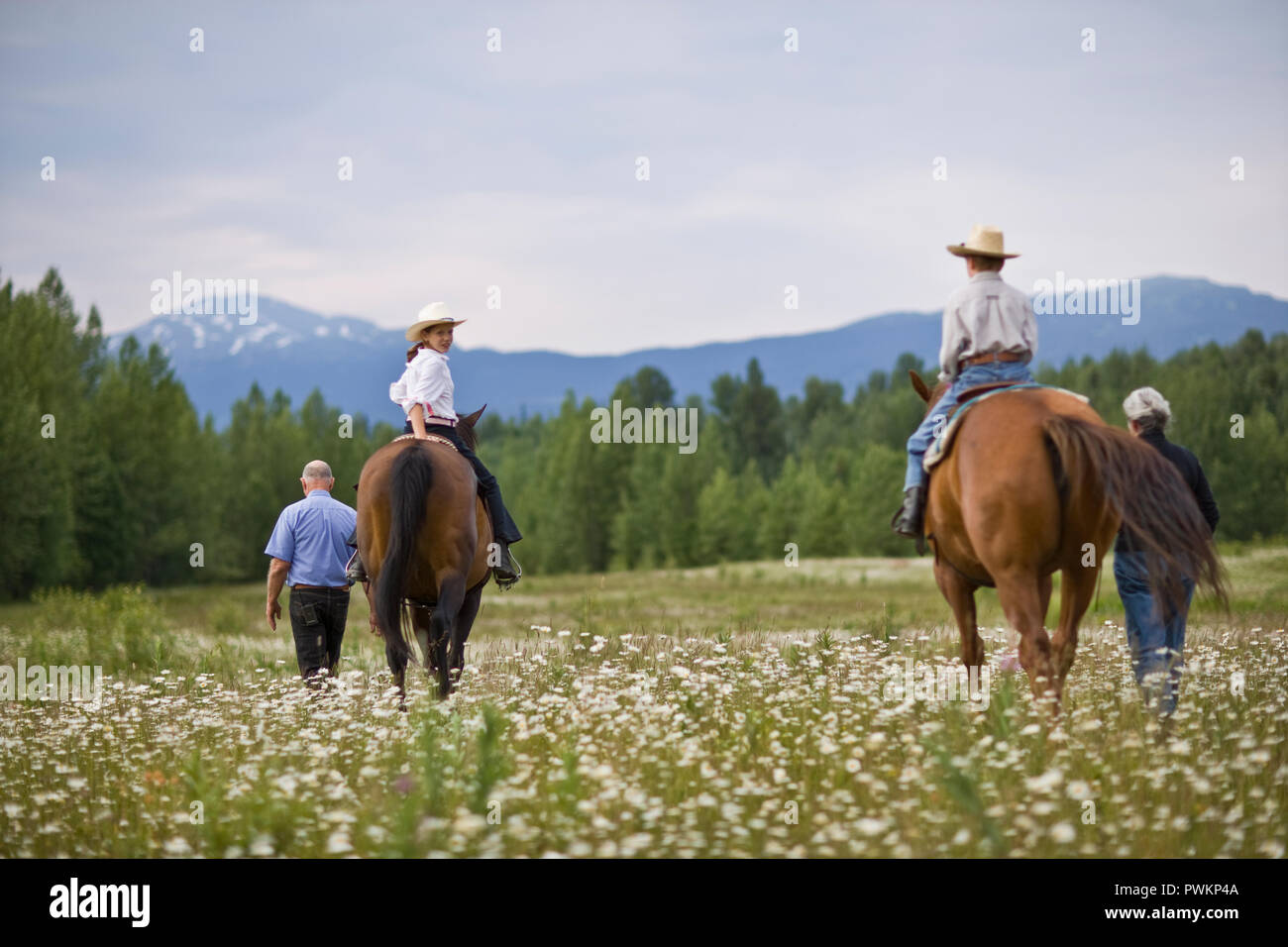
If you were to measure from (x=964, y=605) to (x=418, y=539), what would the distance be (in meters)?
4.43

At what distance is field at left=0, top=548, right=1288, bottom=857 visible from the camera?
5.48 m

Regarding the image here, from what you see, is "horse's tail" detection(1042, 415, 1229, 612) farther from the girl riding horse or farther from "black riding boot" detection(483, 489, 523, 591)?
"black riding boot" detection(483, 489, 523, 591)

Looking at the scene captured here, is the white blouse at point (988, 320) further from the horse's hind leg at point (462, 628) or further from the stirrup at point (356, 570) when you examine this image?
the stirrup at point (356, 570)

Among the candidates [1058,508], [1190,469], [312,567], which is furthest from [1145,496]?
[312,567]

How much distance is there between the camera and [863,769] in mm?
6695

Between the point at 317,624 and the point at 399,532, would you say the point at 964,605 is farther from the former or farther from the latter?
the point at 317,624

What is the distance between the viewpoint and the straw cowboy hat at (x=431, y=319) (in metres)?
10.1

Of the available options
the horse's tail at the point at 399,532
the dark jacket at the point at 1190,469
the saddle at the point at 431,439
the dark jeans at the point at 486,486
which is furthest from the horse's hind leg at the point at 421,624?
the dark jacket at the point at 1190,469

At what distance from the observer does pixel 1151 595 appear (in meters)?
7.91
